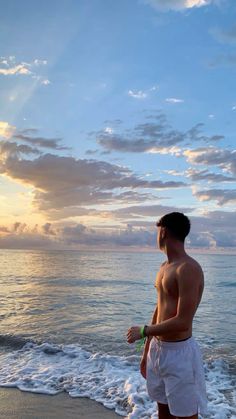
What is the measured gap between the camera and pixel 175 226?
324 cm

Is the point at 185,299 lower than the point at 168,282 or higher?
lower

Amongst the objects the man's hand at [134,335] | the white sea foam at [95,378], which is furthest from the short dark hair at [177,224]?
the white sea foam at [95,378]

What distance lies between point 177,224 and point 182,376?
1154 mm

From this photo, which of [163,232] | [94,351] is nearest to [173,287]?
[163,232]

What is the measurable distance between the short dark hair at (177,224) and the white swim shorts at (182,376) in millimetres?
825

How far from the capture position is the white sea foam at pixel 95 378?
6.40 meters

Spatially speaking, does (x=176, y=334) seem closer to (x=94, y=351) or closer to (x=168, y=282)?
(x=168, y=282)

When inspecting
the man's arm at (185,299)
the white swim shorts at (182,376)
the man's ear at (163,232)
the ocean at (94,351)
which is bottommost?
the ocean at (94,351)

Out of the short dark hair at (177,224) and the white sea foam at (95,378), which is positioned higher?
the short dark hair at (177,224)

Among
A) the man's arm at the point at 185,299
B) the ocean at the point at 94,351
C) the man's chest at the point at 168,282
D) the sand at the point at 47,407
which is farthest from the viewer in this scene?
the ocean at the point at 94,351

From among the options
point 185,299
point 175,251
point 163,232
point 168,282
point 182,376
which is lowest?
point 182,376

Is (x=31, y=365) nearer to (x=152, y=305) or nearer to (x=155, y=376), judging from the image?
(x=155, y=376)

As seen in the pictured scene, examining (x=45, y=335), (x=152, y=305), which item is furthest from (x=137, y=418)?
(x=152, y=305)

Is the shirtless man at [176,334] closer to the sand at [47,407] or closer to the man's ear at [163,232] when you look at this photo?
the man's ear at [163,232]
